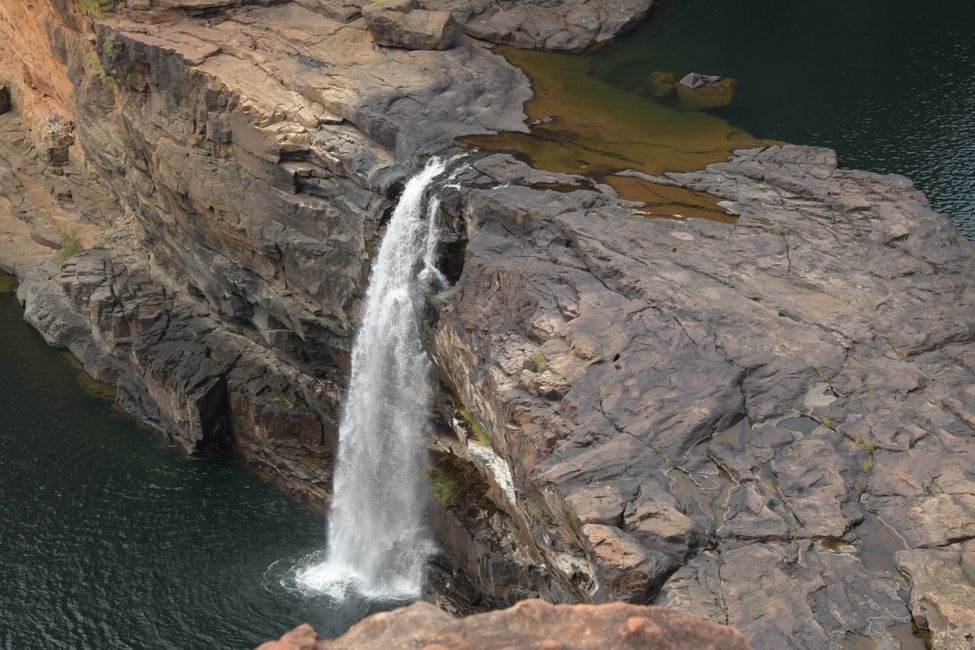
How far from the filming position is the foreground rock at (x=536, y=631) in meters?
9.33

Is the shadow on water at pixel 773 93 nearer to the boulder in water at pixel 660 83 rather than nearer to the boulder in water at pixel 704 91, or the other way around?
the boulder in water at pixel 660 83

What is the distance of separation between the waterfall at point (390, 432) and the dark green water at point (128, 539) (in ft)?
3.16

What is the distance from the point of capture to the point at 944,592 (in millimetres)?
16172

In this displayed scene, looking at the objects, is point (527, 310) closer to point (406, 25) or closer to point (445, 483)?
point (445, 483)

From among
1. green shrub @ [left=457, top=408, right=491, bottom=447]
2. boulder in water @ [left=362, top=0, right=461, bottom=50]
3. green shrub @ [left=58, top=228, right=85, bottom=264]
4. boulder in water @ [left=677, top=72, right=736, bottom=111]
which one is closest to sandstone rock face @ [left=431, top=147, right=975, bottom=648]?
green shrub @ [left=457, top=408, right=491, bottom=447]

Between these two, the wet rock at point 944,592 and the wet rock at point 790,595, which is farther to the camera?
the wet rock at point 790,595

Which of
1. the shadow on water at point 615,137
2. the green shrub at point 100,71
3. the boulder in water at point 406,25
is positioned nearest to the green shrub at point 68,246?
the green shrub at point 100,71

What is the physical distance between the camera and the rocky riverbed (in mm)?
17781

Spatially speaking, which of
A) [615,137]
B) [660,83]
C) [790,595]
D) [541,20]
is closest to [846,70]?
[660,83]

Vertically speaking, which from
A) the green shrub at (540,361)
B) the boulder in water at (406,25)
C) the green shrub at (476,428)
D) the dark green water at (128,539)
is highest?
the boulder in water at (406,25)

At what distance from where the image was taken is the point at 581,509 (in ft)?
60.3

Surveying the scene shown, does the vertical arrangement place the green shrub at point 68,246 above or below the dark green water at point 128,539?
above

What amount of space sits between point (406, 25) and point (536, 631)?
25679 millimetres

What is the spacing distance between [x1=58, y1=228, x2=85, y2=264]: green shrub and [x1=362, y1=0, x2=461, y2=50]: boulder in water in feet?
42.8
